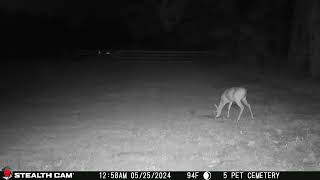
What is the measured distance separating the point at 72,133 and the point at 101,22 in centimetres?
4080

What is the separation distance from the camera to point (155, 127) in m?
11.5

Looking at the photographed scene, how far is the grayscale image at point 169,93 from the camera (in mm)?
8844

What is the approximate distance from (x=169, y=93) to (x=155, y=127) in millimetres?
6842

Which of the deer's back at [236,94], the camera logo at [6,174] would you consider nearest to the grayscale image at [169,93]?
the deer's back at [236,94]

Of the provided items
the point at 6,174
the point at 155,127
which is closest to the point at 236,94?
the point at 155,127

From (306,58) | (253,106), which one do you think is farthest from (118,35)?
(253,106)

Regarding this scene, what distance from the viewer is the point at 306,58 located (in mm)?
24406

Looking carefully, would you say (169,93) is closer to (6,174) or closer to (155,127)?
(155,127)

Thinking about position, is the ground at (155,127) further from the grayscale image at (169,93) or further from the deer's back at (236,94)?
the deer's back at (236,94)

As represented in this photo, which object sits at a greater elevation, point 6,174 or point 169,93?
point 169,93

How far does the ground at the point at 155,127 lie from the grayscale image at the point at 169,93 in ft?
0.12

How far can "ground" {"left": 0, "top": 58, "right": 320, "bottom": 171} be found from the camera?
8.41 metres

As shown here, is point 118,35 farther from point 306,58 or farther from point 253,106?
point 253,106

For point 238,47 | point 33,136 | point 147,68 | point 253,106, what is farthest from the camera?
point 238,47
